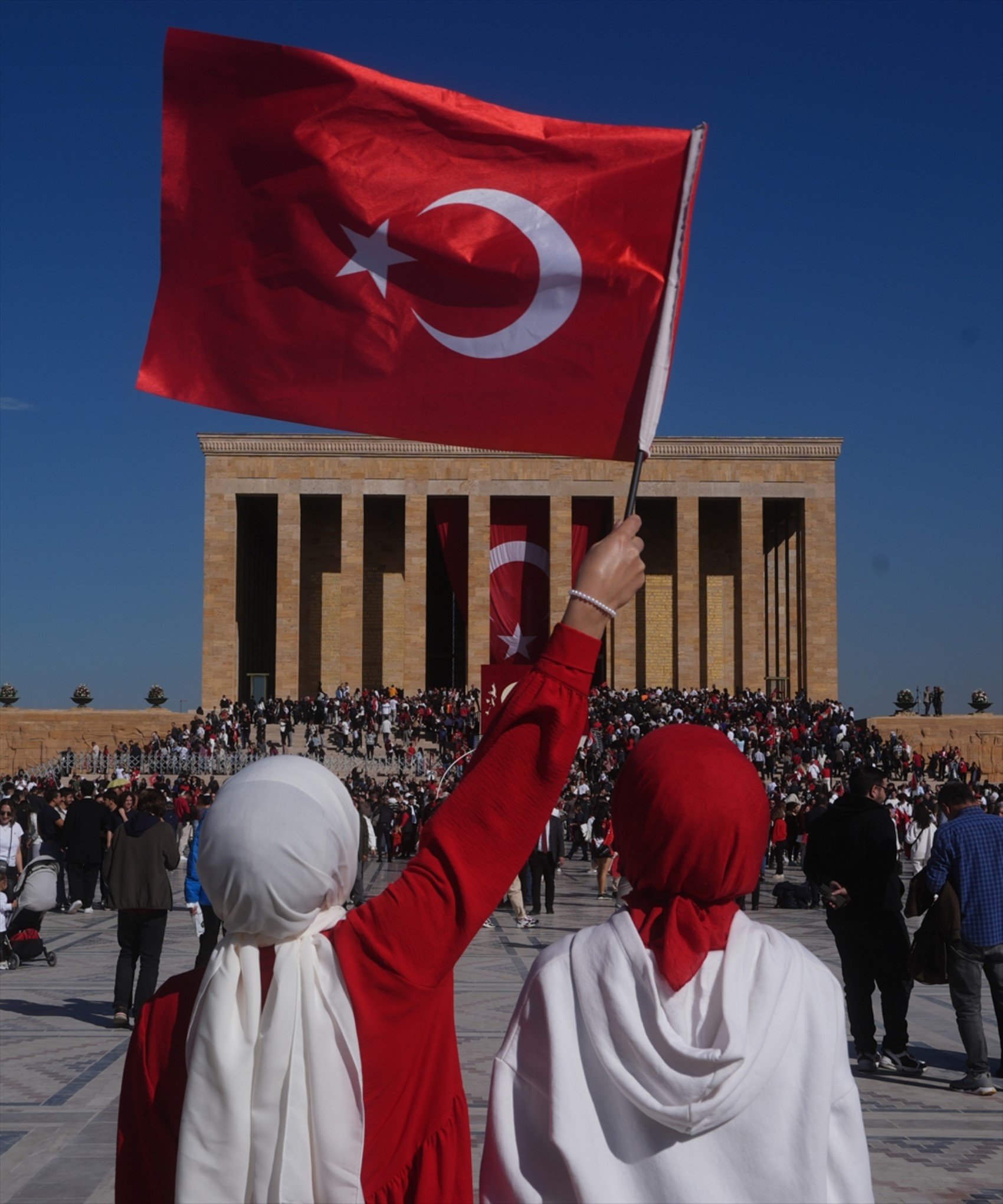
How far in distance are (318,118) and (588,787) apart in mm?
24783

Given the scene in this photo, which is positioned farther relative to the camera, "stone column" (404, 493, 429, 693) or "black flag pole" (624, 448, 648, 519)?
"stone column" (404, 493, 429, 693)

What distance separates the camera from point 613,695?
3997 centimetres

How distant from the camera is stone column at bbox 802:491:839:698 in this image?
4912 cm

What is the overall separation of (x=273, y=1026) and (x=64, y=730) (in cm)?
4295

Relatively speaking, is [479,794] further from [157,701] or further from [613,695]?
[157,701]

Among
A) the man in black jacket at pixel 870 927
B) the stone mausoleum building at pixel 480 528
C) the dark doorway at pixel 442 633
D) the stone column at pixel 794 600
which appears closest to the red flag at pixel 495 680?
the man in black jacket at pixel 870 927

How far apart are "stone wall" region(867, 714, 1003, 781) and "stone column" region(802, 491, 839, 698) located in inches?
245

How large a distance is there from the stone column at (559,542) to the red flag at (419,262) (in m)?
43.9

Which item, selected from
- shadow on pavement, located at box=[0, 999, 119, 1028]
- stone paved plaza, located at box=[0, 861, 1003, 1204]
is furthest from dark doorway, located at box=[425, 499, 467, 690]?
shadow on pavement, located at box=[0, 999, 119, 1028]

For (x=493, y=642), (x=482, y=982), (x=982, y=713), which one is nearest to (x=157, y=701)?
(x=493, y=642)

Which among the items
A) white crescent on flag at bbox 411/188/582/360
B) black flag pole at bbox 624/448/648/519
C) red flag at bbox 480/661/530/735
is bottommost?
red flag at bbox 480/661/530/735

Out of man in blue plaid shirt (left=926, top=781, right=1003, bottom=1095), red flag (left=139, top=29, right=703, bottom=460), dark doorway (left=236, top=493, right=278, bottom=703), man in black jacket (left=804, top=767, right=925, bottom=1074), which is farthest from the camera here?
dark doorway (left=236, top=493, right=278, bottom=703)

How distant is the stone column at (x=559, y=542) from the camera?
48.8 m

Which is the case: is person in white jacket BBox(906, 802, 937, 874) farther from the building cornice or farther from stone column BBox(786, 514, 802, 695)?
stone column BBox(786, 514, 802, 695)
